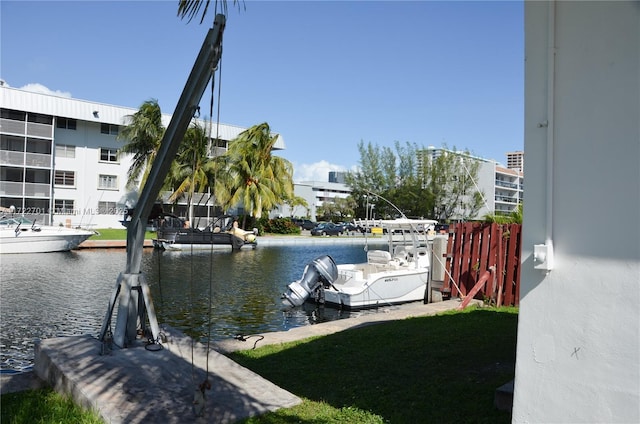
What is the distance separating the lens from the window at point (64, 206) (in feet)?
143

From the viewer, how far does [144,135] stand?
40000 mm

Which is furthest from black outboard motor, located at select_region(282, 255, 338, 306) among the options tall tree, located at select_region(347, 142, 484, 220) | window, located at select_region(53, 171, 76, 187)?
tall tree, located at select_region(347, 142, 484, 220)

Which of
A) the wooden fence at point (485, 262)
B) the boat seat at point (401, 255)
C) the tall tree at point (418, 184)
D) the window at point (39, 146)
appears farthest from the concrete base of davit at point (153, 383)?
the tall tree at point (418, 184)

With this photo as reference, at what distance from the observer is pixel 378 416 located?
5016 millimetres

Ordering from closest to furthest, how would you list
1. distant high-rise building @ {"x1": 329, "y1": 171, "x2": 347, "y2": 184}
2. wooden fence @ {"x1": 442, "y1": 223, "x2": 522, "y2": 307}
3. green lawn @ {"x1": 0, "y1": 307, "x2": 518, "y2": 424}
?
green lawn @ {"x1": 0, "y1": 307, "x2": 518, "y2": 424}, wooden fence @ {"x1": 442, "y1": 223, "x2": 522, "y2": 307}, distant high-rise building @ {"x1": 329, "y1": 171, "x2": 347, "y2": 184}

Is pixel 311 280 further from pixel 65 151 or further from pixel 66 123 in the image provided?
pixel 66 123

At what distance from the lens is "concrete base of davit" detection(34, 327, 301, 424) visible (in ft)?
16.1

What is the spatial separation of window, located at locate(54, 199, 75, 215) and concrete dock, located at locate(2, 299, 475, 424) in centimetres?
4072

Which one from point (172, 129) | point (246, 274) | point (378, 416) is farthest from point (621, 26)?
point (246, 274)

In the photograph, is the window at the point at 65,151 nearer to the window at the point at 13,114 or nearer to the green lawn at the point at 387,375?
the window at the point at 13,114

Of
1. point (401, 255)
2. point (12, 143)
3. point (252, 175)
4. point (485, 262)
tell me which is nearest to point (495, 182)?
point (252, 175)

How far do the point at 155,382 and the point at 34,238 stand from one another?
84.5 ft

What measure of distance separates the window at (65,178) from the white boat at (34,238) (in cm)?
1577

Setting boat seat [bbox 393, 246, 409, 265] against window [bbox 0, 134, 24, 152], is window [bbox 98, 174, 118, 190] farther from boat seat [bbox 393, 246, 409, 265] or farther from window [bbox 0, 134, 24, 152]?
boat seat [bbox 393, 246, 409, 265]
